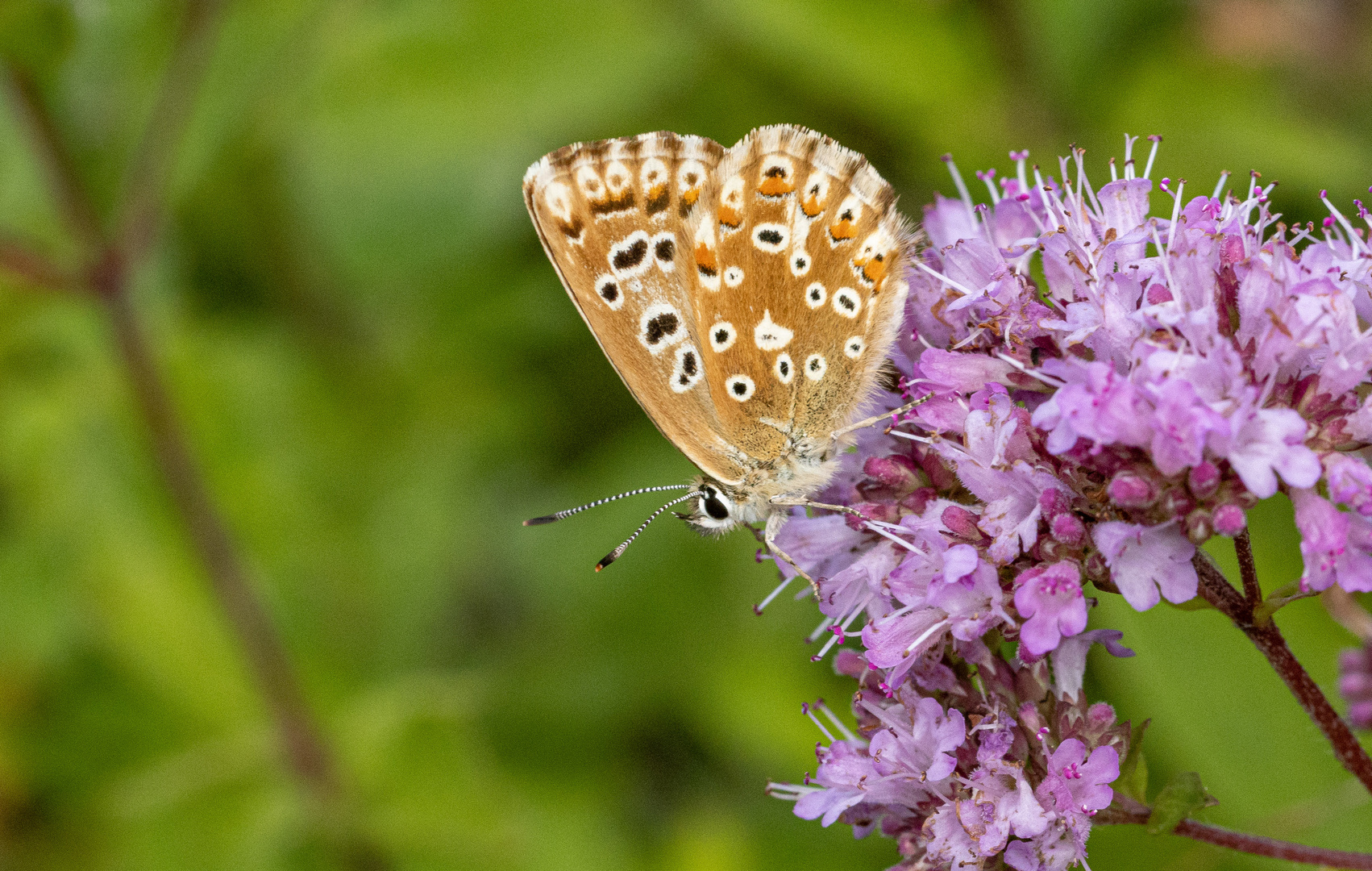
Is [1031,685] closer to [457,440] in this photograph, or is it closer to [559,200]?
[559,200]

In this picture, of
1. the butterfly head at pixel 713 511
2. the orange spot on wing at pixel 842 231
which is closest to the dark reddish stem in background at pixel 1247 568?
the orange spot on wing at pixel 842 231

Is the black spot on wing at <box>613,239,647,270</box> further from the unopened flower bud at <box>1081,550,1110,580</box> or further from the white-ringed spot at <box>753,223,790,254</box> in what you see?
the unopened flower bud at <box>1081,550,1110,580</box>

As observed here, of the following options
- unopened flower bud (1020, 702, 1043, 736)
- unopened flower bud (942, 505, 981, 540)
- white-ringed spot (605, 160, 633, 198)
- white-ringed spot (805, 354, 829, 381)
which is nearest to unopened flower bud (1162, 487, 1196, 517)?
unopened flower bud (942, 505, 981, 540)

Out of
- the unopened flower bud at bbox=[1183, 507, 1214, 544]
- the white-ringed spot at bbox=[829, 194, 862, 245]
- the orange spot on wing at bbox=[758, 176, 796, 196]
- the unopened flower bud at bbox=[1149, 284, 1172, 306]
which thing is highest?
the orange spot on wing at bbox=[758, 176, 796, 196]

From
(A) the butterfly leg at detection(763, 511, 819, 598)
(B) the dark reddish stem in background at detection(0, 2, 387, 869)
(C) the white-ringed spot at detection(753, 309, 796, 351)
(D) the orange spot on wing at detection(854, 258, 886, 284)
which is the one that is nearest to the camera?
(A) the butterfly leg at detection(763, 511, 819, 598)

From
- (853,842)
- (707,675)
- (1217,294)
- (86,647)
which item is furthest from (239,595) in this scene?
(1217,294)

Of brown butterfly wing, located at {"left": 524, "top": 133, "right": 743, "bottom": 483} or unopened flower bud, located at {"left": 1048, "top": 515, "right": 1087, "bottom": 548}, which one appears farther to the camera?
brown butterfly wing, located at {"left": 524, "top": 133, "right": 743, "bottom": 483}

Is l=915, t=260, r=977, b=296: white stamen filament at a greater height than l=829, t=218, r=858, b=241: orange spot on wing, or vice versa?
l=915, t=260, r=977, b=296: white stamen filament
